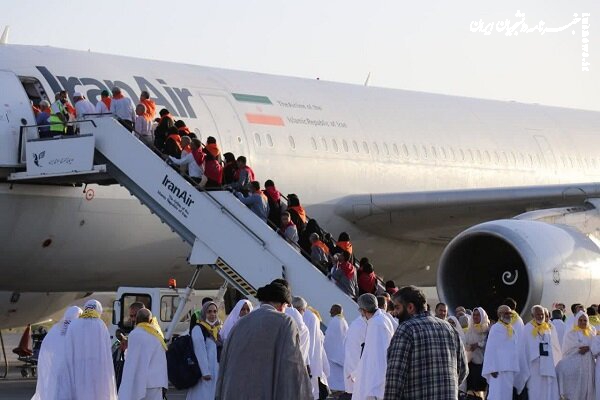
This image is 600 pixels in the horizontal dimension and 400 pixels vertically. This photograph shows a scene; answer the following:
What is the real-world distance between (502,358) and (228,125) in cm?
556

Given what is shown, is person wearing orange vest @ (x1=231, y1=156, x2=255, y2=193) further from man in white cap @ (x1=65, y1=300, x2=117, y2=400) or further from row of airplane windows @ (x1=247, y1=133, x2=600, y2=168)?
man in white cap @ (x1=65, y1=300, x2=117, y2=400)

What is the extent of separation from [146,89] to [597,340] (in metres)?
6.38

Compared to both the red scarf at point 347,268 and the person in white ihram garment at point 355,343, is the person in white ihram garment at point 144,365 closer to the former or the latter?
the person in white ihram garment at point 355,343

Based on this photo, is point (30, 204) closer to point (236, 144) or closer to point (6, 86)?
point (6, 86)

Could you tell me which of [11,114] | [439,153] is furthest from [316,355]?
[439,153]

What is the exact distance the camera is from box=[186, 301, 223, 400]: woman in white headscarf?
35.5ft

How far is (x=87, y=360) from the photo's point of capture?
9.85 m

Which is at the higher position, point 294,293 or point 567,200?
point 567,200

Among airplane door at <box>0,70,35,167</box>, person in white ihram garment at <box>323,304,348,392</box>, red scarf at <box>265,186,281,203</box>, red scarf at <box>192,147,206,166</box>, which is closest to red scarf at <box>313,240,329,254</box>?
red scarf at <box>265,186,281,203</box>

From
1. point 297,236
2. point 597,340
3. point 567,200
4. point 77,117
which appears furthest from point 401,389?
point 567,200

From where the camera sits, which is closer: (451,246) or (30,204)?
(30,204)

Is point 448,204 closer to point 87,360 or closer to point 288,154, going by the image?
point 288,154

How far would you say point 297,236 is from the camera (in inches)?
588

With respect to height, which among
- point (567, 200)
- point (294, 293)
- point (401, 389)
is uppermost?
point (567, 200)
